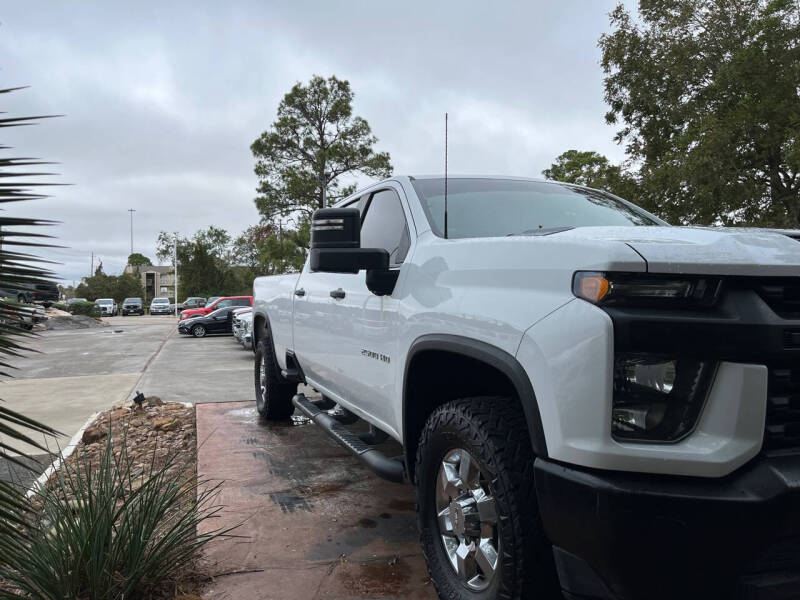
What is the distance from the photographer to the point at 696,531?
5.55 ft

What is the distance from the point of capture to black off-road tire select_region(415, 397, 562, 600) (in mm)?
2119

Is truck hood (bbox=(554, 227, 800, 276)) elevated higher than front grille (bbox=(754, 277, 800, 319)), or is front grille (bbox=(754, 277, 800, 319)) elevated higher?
truck hood (bbox=(554, 227, 800, 276))

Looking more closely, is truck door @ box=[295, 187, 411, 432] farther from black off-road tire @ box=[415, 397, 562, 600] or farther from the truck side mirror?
black off-road tire @ box=[415, 397, 562, 600]

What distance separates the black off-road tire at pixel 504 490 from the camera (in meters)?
2.12

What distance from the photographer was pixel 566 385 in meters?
1.87

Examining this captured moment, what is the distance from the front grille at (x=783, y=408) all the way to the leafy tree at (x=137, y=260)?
133 m

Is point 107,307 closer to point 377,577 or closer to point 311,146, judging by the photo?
point 311,146

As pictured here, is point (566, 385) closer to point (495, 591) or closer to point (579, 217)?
point (495, 591)

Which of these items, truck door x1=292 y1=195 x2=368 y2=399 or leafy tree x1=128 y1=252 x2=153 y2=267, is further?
leafy tree x1=128 y1=252 x2=153 y2=267

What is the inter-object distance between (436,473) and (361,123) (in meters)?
31.5

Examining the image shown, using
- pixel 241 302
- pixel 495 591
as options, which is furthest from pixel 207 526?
pixel 241 302

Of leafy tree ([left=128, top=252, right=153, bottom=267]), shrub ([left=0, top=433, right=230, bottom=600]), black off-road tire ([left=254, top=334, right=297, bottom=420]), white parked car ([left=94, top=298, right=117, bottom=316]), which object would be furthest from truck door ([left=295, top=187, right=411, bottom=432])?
leafy tree ([left=128, top=252, right=153, bottom=267])

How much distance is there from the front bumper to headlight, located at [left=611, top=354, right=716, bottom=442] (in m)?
0.13

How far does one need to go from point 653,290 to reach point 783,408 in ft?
1.54
